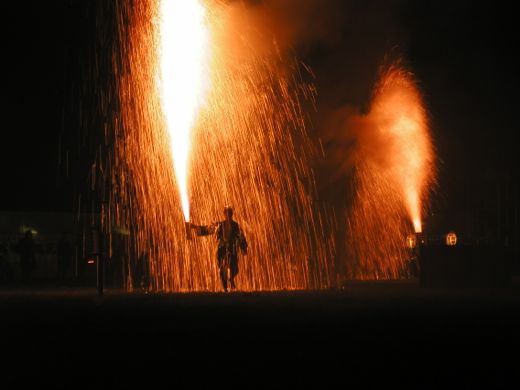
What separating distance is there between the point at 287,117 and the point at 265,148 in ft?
5.96

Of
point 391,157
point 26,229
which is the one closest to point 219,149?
point 391,157

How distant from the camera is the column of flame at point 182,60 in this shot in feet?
84.6

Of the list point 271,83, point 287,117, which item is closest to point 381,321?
point 271,83

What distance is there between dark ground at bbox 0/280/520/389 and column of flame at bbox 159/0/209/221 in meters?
5.30

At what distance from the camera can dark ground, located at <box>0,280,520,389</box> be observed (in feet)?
32.7

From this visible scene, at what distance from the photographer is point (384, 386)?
9.29 meters

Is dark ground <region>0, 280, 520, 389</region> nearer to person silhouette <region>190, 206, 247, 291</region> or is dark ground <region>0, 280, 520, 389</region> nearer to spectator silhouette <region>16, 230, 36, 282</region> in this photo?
person silhouette <region>190, 206, 247, 291</region>

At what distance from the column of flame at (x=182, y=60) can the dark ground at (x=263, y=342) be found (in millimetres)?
5303

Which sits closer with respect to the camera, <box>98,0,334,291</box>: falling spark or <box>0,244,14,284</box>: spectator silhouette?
<box>98,0,334,291</box>: falling spark

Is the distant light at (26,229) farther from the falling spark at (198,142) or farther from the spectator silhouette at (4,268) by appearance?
the falling spark at (198,142)

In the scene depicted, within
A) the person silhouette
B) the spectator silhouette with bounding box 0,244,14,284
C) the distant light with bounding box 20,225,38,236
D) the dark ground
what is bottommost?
the dark ground

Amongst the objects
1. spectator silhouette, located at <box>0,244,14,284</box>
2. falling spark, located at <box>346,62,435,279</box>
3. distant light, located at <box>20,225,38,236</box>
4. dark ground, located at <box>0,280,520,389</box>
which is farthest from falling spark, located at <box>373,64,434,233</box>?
Result: distant light, located at <box>20,225,38,236</box>

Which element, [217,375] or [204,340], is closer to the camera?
[217,375]

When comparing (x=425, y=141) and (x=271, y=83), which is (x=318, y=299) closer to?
(x=271, y=83)
